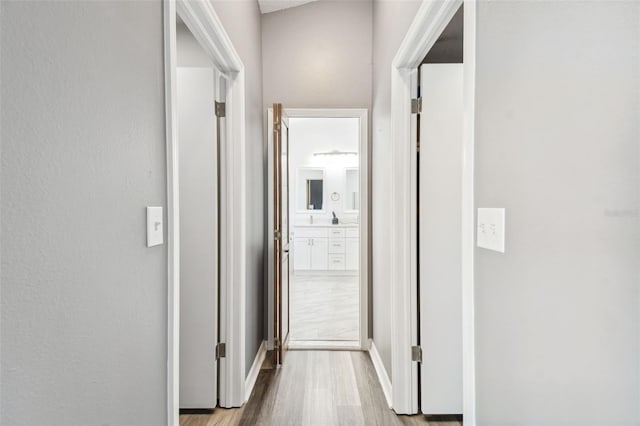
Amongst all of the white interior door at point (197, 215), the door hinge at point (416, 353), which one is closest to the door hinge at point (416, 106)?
the white interior door at point (197, 215)

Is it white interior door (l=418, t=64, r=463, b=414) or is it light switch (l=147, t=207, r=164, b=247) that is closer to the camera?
light switch (l=147, t=207, r=164, b=247)

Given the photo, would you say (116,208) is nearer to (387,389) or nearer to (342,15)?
(387,389)

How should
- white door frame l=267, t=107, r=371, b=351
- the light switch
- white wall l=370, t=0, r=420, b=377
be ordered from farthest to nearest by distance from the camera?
white door frame l=267, t=107, r=371, b=351, white wall l=370, t=0, r=420, b=377, the light switch

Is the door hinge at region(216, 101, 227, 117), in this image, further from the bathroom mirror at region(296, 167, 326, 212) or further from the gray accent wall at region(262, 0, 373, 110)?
the bathroom mirror at region(296, 167, 326, 212)

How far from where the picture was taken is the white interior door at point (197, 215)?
219cm

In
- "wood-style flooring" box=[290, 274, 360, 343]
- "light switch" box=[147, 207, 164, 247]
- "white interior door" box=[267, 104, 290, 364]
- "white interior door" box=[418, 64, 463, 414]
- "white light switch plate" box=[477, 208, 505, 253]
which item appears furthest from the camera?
"wood-style flooring" box=[290, 274, 360, 343]

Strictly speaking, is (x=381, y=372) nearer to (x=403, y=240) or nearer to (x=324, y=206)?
(x=403, y=240)

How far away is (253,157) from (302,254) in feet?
12.9

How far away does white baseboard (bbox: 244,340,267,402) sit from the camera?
244cm

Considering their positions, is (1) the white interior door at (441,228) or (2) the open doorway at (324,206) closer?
(1) the white interior door at (441,228)

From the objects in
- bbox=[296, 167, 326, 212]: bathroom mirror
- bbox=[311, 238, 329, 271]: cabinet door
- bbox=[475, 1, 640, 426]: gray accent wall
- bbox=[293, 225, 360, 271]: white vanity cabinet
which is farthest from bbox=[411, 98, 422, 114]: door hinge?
bbox=[296, 167, 326, 212]: bathroom mirror

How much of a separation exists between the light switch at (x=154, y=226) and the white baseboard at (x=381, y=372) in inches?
72.5

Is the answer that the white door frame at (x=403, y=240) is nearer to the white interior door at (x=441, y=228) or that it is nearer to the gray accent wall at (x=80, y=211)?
the white interior door at (x=441, y=228)

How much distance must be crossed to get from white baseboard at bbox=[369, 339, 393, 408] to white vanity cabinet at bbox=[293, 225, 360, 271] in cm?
325
